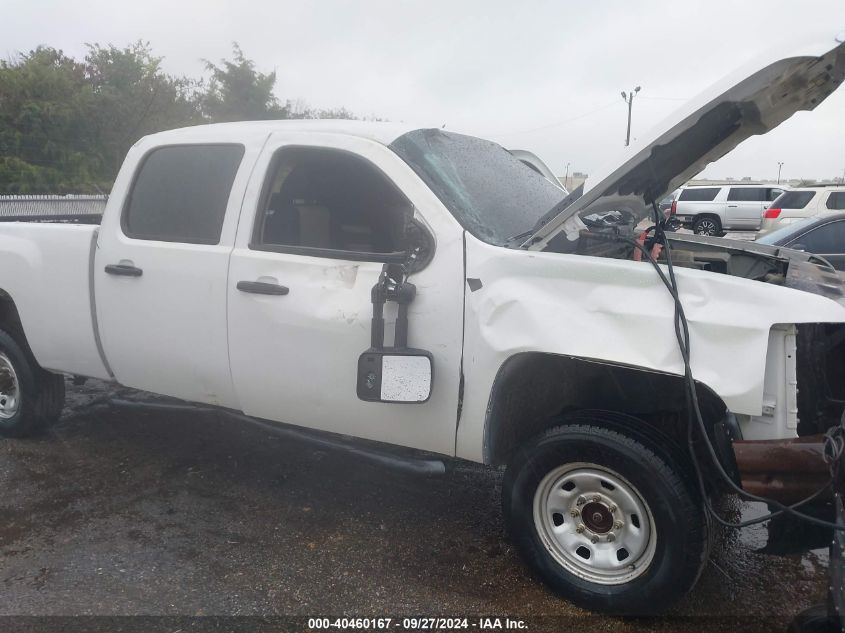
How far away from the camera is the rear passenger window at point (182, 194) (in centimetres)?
358

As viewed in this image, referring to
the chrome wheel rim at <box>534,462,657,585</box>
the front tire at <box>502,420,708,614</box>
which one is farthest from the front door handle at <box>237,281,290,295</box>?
the chrome wheel rim at <box>534,462,657,585</box>

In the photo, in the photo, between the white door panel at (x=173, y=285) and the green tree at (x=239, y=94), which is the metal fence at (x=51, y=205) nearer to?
the white door panel at (x=173, y=285)

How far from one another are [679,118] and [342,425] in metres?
1.98

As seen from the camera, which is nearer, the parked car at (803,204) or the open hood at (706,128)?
the open hood at (706,128)

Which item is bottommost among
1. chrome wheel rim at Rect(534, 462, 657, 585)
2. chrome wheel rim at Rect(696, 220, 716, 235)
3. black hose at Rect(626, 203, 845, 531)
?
chrome wheel rim at Rect(534, 462, 657, 585)

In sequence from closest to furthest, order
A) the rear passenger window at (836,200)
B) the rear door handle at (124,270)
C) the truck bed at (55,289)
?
the rear door handle at (124,270)
the truck bed at (55,289)
the rear passenger window at (836,200)

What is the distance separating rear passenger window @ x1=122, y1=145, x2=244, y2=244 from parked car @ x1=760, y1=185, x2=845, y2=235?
1356 centimetres

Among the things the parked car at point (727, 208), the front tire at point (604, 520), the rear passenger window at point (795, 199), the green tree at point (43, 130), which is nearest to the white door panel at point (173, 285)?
the front tire at point (604, 520)

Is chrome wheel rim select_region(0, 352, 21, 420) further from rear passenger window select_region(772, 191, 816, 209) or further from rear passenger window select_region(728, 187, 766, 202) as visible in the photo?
rear passenger window select_region(728, 187, 766, 202)

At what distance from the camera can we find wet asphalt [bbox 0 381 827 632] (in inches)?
114

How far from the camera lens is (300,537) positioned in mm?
3430

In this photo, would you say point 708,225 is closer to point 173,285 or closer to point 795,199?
point 795,199

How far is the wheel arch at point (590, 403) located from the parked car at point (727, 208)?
21539mm

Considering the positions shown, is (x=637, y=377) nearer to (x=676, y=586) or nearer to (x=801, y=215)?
(x=676, y=586)
